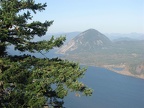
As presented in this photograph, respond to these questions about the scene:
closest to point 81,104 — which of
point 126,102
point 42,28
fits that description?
point 126,102

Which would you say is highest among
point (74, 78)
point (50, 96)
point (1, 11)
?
point (1, 11)

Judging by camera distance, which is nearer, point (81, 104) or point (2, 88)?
point (2, 88)

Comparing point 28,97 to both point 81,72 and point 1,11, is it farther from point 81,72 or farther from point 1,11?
point 1,11

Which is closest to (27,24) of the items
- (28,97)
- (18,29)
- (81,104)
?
(18,29)

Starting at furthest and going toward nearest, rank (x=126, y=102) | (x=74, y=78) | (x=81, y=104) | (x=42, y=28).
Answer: (x=126, y=102) < (x=81, y=104) < (x=42, y=28) < (x=74, y=78)

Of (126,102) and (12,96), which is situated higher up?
(12,96)

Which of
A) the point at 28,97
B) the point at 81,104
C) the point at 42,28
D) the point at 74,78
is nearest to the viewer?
the point at 28,97

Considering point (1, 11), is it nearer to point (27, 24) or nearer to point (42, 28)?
point (27, 24)
